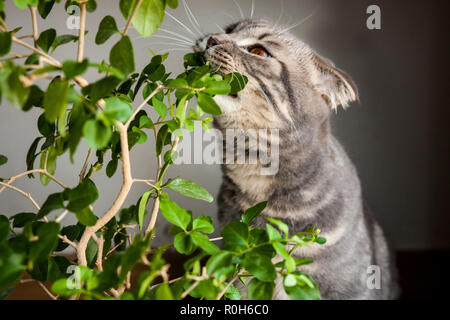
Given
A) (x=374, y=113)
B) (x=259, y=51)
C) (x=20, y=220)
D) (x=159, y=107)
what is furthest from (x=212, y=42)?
(x=374, y=113)

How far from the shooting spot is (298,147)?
112cm

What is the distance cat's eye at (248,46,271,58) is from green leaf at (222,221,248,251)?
684mm

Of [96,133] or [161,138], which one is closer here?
[96,133]

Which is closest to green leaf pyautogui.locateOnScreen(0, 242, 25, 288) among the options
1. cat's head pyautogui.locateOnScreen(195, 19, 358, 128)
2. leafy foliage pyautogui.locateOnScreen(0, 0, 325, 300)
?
leafy foliage pyautogui.locateOnScreen(0, 0, 325, 300)

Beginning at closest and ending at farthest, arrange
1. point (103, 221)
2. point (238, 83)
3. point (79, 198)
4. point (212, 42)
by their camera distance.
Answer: point (79, 198)
point (103, 221)
point (238, 83)
point (212, 42)

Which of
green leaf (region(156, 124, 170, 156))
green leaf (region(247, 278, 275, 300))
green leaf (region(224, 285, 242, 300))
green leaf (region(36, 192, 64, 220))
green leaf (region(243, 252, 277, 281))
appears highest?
green leaf (region(156, 124, 170, 156))

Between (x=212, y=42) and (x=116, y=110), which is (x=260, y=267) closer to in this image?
(x=116, y=110)

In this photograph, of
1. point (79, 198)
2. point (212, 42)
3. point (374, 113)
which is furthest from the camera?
point (374, 113)

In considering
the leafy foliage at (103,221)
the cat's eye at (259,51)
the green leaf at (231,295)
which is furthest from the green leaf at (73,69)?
the cat's eye at (259,51)

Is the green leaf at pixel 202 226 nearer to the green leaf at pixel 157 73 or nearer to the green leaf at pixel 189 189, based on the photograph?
the green leaf at pixel 189 189

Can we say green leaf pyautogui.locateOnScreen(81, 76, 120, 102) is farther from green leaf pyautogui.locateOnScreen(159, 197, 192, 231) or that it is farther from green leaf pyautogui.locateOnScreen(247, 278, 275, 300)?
green leaf pyautogui.locateOnScreen(247, 278, 275, 300)

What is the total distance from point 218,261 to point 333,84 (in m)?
0.77

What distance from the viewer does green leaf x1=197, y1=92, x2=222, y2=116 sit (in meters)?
0.59
